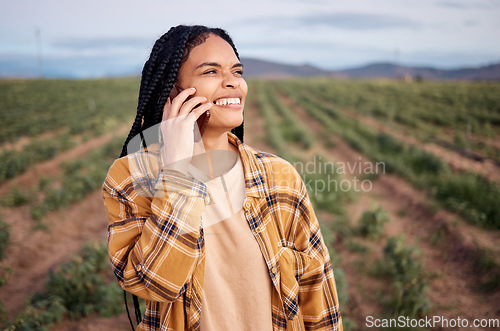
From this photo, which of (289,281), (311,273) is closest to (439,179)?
(311,273)

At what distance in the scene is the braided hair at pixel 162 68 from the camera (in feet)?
4.38

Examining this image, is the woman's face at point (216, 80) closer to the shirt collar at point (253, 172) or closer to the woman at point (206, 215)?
the woman at point (206, 215)

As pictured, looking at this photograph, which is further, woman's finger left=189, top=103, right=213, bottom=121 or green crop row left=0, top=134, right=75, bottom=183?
green crop row left=0, top=134, right=75, bottom=183

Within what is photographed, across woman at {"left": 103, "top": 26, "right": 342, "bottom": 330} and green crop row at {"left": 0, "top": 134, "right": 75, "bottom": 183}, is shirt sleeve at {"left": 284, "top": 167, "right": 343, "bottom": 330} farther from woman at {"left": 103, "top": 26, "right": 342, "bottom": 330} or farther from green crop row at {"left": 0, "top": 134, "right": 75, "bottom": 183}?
green crop row at {"left": 0, "top": 134, "right": 75, "bottom": 183}

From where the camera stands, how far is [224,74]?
1352 mm

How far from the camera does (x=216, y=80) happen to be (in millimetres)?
1331

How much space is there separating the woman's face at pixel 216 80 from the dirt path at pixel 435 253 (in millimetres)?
3058

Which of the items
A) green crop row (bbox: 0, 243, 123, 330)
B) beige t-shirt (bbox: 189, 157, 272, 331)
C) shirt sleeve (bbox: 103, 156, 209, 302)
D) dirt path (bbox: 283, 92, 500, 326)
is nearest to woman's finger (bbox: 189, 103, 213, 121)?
shirt sleeve (bbox: 103, 156, 209, 302)

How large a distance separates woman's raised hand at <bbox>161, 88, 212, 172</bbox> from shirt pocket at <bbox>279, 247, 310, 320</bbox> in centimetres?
55

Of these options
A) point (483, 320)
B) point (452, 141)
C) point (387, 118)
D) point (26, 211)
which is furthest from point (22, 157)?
point (387, 118)

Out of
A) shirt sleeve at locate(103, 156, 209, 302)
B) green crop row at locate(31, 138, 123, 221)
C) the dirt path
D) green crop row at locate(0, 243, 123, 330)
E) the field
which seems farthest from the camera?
green crop row at locate(31, 138, 123, 221)

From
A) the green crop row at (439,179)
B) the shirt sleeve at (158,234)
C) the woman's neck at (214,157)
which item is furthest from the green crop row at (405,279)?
the shirt sleeve at (158,234)

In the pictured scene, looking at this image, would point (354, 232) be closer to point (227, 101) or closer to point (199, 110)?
point (227, 101)

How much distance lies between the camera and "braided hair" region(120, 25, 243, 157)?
1334mm
